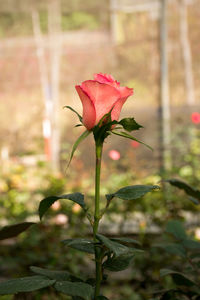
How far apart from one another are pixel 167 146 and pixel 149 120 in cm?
27

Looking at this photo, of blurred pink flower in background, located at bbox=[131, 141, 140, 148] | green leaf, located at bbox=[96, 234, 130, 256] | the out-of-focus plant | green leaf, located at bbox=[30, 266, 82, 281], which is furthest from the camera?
blurred pink flower in background, located at bbox=[131, 141, 140, 148]

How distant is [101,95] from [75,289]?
0.80ft

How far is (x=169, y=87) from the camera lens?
3957 millimetres

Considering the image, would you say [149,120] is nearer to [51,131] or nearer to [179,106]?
[179,106]

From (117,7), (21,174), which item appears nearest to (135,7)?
(117,7)

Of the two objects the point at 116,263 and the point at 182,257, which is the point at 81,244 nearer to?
the point at 116,263

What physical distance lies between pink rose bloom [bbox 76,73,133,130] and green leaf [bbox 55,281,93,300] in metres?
0.21

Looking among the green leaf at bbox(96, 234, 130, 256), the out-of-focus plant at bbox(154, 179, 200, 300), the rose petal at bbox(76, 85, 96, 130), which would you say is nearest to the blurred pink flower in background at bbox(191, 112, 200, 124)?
the out-of-focus plant at bbox(154, 179, 200, 300)

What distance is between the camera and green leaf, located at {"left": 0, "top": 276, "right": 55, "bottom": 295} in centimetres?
49

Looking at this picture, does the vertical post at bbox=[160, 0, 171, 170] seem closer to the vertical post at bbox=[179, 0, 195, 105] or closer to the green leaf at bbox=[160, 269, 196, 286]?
the vertical post at bbox=[179, 0, 195, 105]

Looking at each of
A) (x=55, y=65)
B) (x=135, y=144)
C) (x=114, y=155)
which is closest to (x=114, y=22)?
(x=55, y=65)

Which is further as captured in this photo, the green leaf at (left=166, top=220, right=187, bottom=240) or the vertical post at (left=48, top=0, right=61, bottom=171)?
the vertical post at (left=48, top=0, right=61, bottom=171)

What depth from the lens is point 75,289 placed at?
0.50 m

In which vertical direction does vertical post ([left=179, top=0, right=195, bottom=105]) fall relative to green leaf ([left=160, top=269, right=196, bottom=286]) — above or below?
above
